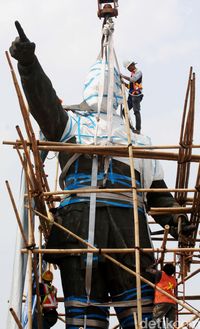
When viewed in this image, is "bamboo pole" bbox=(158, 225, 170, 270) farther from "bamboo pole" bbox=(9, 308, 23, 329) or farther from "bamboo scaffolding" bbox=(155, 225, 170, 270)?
"bamboo pole" bbox=(9, 308, 23, 329)

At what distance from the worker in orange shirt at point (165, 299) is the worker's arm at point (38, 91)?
4.37ft

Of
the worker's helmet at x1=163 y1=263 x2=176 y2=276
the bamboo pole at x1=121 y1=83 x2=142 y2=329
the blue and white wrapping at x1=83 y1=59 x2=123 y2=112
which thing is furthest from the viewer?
the blue and white wrapping at x1=83 y1=59 x2=123 y2=112

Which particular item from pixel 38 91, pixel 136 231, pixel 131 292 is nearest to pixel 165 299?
pixel 131 292

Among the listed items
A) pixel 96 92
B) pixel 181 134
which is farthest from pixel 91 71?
pixel 181 134

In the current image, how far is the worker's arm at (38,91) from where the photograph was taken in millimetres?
6293

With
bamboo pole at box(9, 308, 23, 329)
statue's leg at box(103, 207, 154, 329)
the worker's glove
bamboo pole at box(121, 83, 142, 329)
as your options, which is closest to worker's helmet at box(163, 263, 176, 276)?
statue's leg at box(103, 207, 154, 329)

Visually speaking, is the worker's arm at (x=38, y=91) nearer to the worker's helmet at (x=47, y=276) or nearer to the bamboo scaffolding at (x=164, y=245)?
the worker's helmet at (x=47, y=276)

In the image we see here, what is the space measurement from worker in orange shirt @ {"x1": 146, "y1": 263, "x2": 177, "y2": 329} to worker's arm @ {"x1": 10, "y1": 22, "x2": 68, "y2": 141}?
1332 mm

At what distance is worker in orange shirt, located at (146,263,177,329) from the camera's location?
621cm

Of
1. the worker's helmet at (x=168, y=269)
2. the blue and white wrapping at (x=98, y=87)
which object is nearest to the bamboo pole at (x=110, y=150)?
the blue and white wrapping at (x=98, y=87)

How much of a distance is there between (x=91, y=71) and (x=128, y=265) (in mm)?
1828

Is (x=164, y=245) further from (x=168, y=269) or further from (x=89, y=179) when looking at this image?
(x=89, y=179)

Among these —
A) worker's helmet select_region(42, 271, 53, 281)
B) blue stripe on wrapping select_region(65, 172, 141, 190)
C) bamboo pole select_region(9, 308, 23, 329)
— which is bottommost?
bamboo pole select_region(9, 308, 23, 329)

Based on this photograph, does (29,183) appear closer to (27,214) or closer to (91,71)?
(27,214)
